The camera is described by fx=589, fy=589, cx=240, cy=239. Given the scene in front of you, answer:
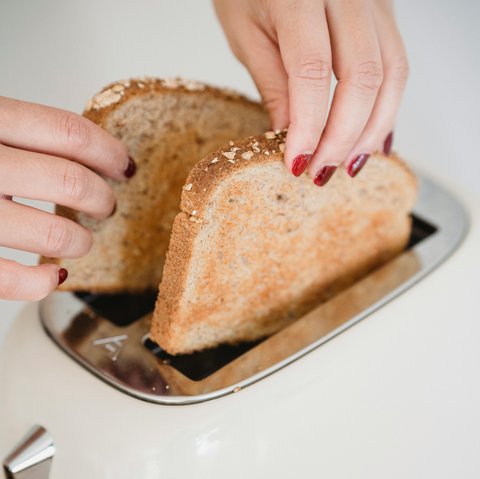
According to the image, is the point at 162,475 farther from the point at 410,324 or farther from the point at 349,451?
the point at 410,324

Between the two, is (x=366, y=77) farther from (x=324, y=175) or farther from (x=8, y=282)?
(x=8, y=282)

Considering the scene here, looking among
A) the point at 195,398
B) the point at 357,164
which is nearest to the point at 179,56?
the point at 357,164

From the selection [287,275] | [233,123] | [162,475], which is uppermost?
[233,123]

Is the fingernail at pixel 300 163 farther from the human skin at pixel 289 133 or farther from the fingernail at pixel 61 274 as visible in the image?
the fingernail at pixel 61 274

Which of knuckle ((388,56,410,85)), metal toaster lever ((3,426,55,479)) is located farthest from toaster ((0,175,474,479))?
knuckle ((388,56,410,85))

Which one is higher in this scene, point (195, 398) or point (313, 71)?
point (313, 71)

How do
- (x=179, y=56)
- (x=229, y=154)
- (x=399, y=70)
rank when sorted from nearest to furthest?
(x=229, y=154)
(x=399, y=70)
(x=179, y=56)

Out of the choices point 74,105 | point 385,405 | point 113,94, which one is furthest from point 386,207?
point 74,105
